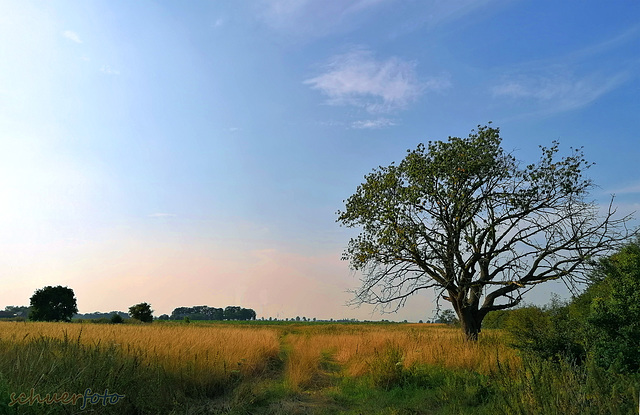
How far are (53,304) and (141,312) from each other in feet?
58.9

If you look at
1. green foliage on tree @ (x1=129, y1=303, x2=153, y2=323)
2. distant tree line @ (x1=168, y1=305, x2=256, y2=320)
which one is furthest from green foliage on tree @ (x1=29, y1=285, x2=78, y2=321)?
distant tree line @ (x1=168, y1=305, x2=256, y2=320)

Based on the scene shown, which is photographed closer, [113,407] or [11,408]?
[11,408]

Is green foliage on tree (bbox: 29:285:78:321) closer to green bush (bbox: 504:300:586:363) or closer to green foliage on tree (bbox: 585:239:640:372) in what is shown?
green bush (bbox: 504:300:586:363)

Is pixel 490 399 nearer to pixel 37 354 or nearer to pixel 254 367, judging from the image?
→ pixel 254 367

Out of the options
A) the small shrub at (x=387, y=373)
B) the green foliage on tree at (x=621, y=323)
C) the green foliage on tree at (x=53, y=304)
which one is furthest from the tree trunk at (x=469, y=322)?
the green foliage on tree at (x=53, y=304)

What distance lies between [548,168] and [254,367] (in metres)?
13.8

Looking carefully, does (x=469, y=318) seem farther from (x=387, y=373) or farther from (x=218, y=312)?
(x=218, y=312)

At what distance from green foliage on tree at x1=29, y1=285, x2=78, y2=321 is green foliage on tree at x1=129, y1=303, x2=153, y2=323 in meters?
14.7

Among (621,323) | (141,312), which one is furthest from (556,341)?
(141,312)

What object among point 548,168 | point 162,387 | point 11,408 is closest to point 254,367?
point 162,387

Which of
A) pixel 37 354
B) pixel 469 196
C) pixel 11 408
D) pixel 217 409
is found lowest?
→ pixel 217 409

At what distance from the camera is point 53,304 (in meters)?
67.3

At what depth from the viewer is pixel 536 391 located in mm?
5129

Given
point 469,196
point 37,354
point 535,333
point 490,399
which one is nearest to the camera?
point 37,354
